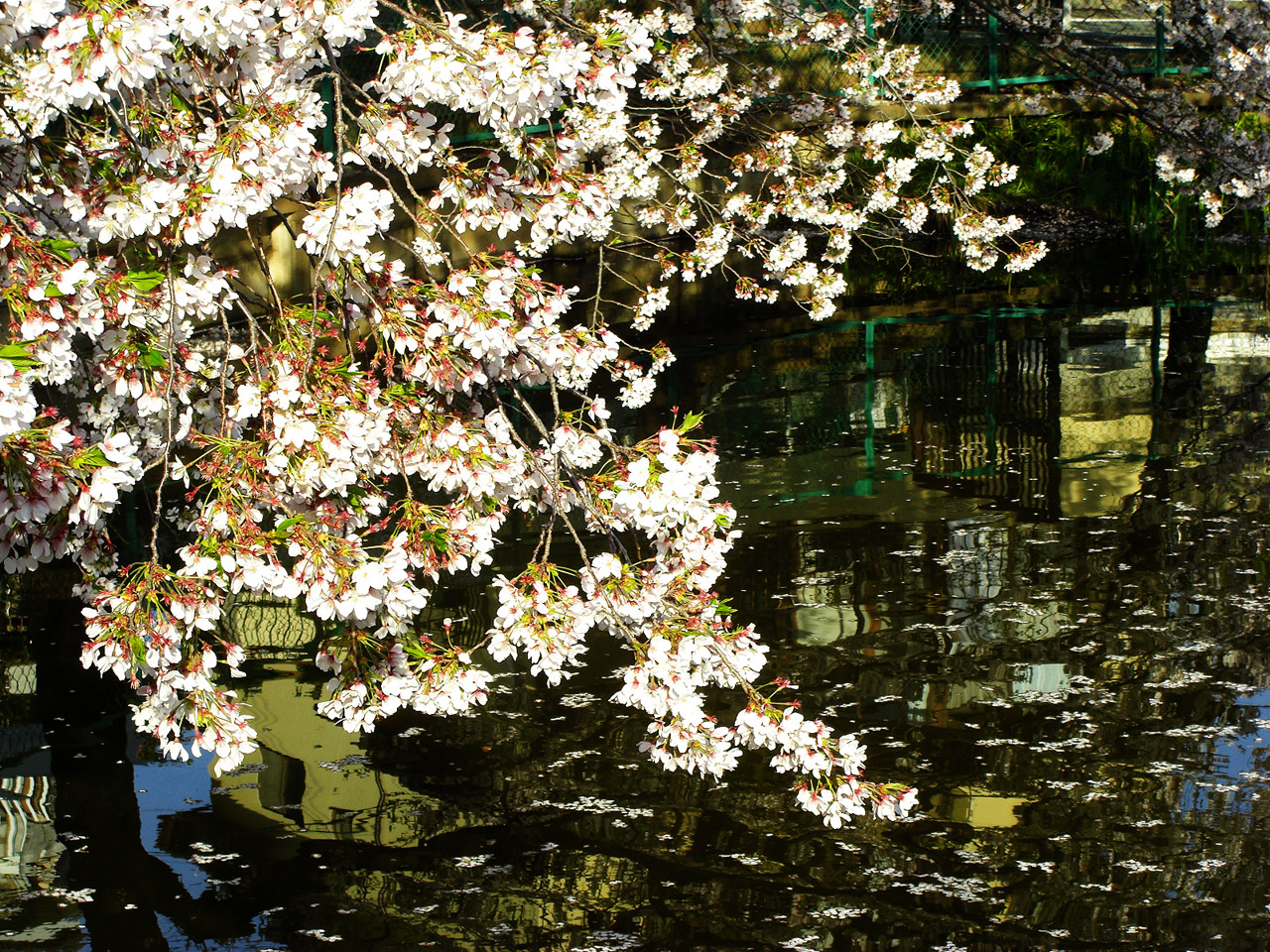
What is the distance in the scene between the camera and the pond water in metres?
4.22

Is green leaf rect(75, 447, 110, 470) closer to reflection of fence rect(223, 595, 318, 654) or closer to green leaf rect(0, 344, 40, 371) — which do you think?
green leaf rect(0, 344, 40, 371)

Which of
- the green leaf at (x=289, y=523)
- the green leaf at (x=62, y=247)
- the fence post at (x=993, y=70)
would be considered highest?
the fence post at (x=993, y=70)

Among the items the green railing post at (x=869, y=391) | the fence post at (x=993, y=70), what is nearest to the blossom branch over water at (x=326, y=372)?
the green railing post at (x=869, y=391)

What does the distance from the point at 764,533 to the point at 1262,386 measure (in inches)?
226

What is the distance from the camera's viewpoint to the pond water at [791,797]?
4220mm

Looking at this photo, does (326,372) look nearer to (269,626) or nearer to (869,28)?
(269,626)

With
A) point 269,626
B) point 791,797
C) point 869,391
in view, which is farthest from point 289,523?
point 869,391

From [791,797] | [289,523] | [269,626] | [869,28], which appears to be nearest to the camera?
[289,523]

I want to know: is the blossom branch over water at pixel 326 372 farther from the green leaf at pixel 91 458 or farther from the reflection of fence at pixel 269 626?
the reflection of fence at pixel 269 626

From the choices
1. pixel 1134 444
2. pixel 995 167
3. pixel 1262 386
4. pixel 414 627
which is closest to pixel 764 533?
pixel 414 627

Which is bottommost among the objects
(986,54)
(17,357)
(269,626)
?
(269,626)

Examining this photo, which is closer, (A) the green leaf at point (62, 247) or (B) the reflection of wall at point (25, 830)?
(A) the green leaf at point (62, 247)

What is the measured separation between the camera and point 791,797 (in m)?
4.96

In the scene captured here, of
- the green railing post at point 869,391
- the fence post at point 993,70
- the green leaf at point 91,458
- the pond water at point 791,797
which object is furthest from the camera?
the fence post at point 993,70
